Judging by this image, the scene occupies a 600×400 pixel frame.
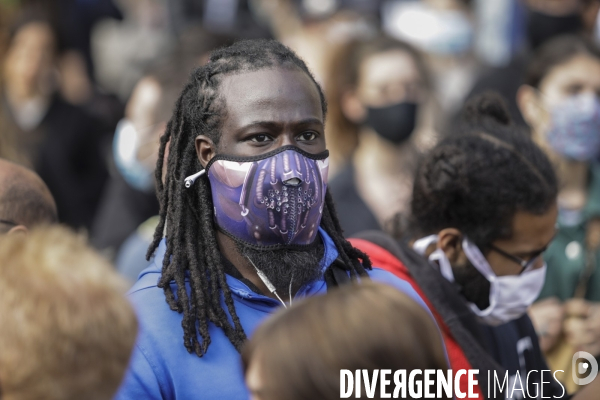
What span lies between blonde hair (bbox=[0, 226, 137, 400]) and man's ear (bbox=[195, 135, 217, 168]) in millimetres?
906

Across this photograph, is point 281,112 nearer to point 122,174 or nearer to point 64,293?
point 64,293

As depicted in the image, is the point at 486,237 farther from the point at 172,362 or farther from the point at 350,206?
the point at 350,206

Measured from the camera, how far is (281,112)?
2.56 meters

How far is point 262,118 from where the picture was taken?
8.32 feet

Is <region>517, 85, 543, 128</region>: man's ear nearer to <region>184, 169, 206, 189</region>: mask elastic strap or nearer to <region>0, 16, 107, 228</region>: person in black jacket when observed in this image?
<region>184, 169, 206, 189</region>: mask elastic strap

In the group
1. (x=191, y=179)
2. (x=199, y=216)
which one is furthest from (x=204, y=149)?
(x=199, y=216)

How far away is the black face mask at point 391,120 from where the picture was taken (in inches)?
212

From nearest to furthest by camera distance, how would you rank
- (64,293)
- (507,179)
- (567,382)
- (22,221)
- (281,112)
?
(64,293) → (281,112) → (22,221) → (507,179) → (567,382)

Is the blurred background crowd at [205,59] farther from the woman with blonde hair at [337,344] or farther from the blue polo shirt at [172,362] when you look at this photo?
the woman with blonde hair at [337,344]

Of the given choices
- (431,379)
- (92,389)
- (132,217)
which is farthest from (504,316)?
(132,217)

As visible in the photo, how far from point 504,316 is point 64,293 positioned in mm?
2143

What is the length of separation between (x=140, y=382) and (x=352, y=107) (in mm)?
3442

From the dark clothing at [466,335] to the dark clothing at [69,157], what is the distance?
357 centimetres

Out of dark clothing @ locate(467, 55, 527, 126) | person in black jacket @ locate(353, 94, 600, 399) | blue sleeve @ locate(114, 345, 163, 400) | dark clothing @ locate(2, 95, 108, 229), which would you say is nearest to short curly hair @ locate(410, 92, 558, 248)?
person in black jacket @ locate(353, 94, 600, 399)
